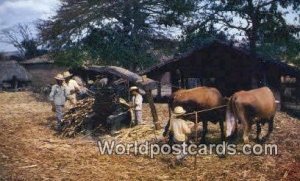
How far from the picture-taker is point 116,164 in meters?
11.8

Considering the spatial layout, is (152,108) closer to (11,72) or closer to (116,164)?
(116,164)

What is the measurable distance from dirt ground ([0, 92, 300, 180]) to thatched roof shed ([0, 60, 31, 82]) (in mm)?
37461

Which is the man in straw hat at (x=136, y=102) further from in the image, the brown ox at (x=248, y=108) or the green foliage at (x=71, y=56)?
the green foliage at (x=71, y=56)

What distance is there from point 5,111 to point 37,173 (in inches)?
587

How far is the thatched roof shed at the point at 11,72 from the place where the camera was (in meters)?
50.7

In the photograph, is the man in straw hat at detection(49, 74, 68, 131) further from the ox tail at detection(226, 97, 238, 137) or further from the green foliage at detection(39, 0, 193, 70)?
the green foliage at detection(39, 0, 193, 70)

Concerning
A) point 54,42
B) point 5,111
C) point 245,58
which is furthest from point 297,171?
point 54,42

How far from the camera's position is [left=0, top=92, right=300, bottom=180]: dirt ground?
34.7 feet

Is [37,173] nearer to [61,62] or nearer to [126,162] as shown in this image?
[126,162]

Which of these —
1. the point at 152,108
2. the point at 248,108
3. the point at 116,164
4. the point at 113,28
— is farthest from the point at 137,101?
the point at 113,28

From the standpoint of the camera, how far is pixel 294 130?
664 inches

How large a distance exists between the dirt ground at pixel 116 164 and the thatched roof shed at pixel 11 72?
37.5m

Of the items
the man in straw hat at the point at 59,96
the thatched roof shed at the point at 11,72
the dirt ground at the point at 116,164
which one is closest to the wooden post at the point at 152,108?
the dirt ground at the point at 116,164

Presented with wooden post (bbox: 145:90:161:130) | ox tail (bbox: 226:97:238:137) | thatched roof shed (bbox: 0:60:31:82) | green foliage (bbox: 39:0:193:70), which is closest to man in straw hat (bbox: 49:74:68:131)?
wooden post (bbox: 145:90:161:130)
